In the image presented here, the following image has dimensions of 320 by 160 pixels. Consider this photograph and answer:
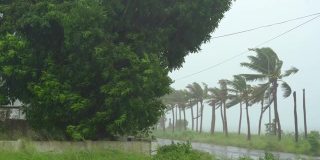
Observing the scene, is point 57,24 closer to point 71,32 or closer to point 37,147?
point 71,32

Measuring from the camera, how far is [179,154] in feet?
48.3

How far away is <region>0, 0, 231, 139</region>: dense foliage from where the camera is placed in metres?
14.9

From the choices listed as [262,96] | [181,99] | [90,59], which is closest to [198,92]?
[181,99]

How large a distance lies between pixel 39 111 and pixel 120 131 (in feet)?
9.12

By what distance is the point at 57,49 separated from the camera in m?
16.6

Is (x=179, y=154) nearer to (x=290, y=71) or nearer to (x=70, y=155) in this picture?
(x=70, y=155)

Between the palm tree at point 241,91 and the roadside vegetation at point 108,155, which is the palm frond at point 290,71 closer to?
the palm tree at point 241,91

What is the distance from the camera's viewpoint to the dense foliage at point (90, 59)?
14938 mm

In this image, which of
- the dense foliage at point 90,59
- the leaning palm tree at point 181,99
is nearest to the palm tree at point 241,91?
the leaning palm tree at point 181,99

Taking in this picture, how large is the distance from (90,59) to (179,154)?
4.11m

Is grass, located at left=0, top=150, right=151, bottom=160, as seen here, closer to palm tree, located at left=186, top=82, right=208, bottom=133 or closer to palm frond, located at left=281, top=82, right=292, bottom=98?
palm frond, located at left=281, top=82, right=292, bottom=98

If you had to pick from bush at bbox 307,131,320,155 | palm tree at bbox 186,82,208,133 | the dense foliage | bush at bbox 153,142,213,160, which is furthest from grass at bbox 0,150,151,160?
palm tree at bbox 186,82,208,133

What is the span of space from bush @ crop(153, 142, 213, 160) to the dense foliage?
3.55 feet

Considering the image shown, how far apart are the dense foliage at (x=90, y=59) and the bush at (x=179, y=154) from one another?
3.55 ft
